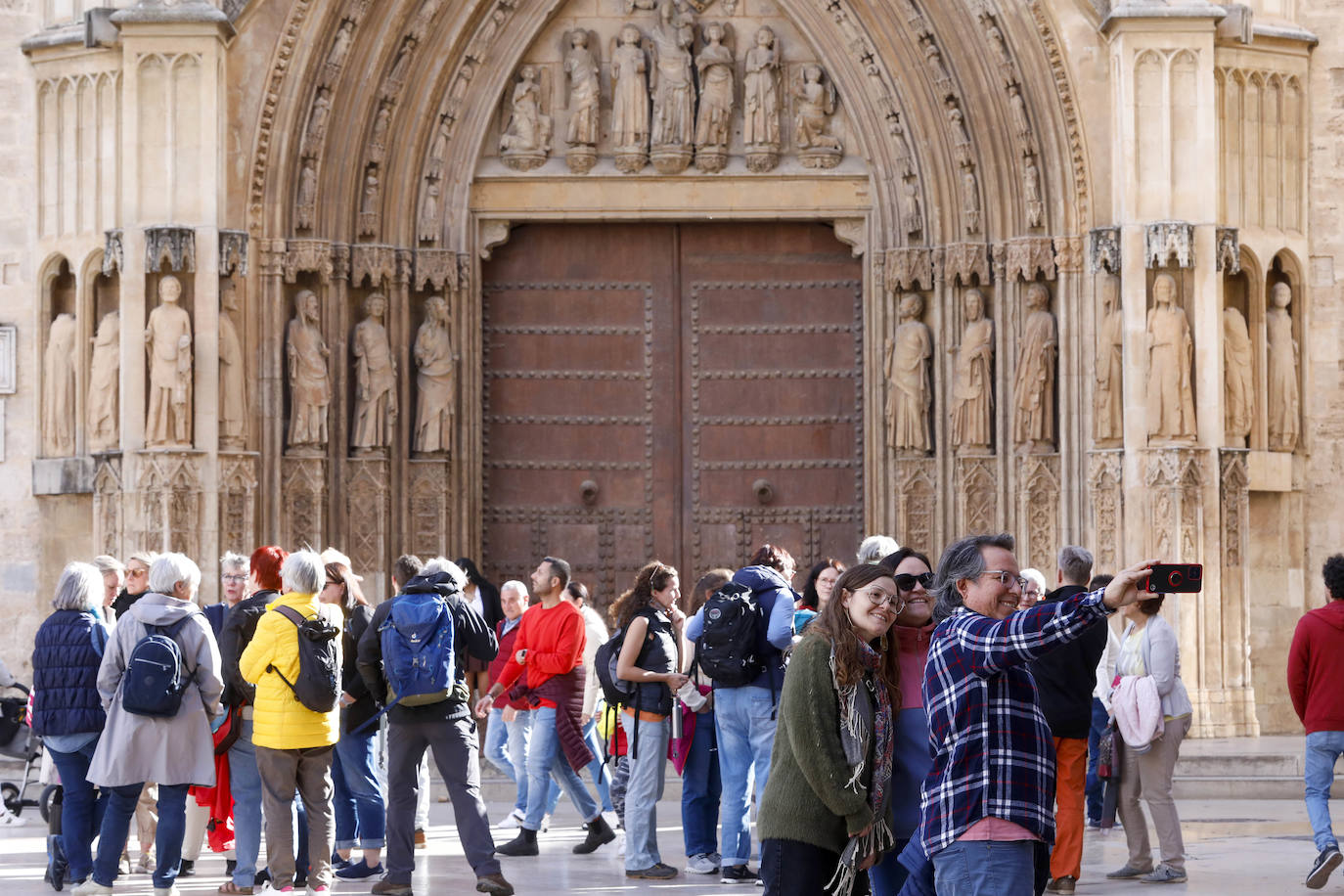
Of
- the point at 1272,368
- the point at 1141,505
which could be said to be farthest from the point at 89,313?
the point at 1272,368

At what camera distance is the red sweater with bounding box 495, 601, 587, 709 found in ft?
34.4

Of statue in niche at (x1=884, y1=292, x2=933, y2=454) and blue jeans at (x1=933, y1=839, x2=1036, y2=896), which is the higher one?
statue in niche at (x1=884, y1=292, x2=933, y2=454)

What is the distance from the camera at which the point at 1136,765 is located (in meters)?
9.40

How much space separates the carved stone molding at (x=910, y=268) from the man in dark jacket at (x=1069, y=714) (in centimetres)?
674

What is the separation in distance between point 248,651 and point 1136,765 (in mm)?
4069

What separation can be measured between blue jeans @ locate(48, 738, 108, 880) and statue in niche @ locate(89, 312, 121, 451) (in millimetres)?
5576

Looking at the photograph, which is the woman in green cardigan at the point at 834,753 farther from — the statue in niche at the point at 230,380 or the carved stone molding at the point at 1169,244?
the statue in niche at the point at 230,380

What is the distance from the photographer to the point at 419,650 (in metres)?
8.76

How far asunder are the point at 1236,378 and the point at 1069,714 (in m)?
6.70

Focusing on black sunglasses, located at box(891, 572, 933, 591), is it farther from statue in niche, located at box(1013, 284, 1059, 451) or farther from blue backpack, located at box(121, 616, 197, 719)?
statue in niche, located at box(1013, 284, 1059, 451)

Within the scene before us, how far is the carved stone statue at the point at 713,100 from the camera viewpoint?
1584cm

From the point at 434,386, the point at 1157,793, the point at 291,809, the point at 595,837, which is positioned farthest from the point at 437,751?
the point at 434,386

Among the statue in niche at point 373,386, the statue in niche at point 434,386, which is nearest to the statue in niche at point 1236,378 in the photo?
the statue in niche at point 434,386

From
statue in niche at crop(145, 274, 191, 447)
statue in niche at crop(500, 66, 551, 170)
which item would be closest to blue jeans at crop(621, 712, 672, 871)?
statue in niche at crop(145, 274, 191, 447)
